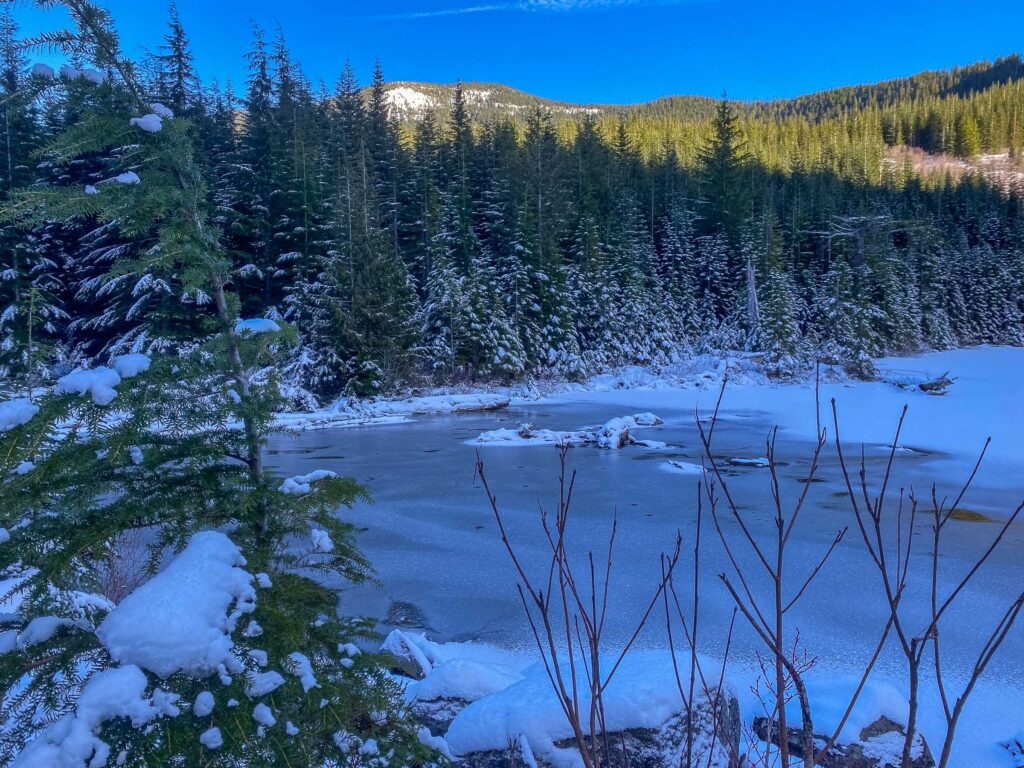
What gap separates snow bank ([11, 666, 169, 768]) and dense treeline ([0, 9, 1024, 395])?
11850mm

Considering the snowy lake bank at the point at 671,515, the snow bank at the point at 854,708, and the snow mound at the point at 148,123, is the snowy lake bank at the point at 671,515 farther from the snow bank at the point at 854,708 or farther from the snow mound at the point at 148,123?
the snow mound at the point at 148,123

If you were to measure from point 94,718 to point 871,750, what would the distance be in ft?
10.8

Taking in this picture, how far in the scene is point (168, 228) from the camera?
7.20ft

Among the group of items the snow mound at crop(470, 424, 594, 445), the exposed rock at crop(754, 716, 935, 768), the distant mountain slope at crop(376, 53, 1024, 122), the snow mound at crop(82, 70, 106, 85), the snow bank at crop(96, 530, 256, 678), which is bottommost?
the snow mound at crop(470, 424, 594, 445)

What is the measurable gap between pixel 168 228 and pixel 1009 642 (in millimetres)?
6282

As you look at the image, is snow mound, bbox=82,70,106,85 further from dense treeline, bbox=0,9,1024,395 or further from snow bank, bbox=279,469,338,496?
dense treeline, bbox=0,9,1024,395

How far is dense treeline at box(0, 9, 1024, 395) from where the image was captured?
20688 mm

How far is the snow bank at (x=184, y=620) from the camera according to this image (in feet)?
4.81

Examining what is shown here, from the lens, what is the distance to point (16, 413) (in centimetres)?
165

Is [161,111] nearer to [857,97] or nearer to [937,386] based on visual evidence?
[937,386]

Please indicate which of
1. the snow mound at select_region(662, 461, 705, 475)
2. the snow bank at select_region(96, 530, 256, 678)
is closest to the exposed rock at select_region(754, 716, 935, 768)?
the snow bank at select_region(96, 530, 256, 678)

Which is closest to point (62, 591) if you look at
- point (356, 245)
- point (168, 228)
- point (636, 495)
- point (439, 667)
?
point (168, 228)

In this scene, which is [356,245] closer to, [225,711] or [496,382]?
[496,382]

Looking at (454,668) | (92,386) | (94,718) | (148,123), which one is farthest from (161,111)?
(454,668)
